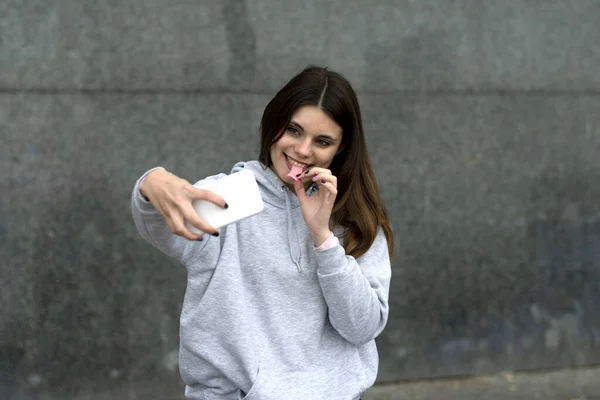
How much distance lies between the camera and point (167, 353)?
424 cm

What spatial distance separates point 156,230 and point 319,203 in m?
0.41

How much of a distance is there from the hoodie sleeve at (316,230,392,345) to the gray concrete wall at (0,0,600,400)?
1984 millimetres

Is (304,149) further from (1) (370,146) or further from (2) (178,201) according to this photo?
(1) (370,146)

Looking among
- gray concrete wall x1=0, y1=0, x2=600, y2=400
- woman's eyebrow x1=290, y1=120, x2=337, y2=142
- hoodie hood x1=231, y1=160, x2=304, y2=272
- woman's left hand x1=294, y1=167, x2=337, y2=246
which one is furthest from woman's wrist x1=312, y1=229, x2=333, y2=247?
gray concrete wall x1=0, y1=0, x2=600, y2=400

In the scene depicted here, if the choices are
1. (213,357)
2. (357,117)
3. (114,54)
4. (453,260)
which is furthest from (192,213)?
(453,260)

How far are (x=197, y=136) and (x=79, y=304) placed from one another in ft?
2.91

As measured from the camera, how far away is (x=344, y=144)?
2457 millimetres

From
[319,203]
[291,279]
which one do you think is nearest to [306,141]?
[319,203]

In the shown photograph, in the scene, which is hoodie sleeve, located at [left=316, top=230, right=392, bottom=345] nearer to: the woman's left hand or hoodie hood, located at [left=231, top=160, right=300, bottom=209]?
the woman's left hand

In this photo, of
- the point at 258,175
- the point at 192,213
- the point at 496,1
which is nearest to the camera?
the point at 192,213

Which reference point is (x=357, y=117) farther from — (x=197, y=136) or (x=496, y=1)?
(x=496, y=1)

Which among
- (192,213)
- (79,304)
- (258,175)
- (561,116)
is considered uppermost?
(192,213)

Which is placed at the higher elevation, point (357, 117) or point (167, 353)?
point (357, 117)

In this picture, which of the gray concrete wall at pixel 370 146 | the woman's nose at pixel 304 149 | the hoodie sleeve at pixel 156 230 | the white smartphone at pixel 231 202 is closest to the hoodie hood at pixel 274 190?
the woman's nose at pixel 304 149
